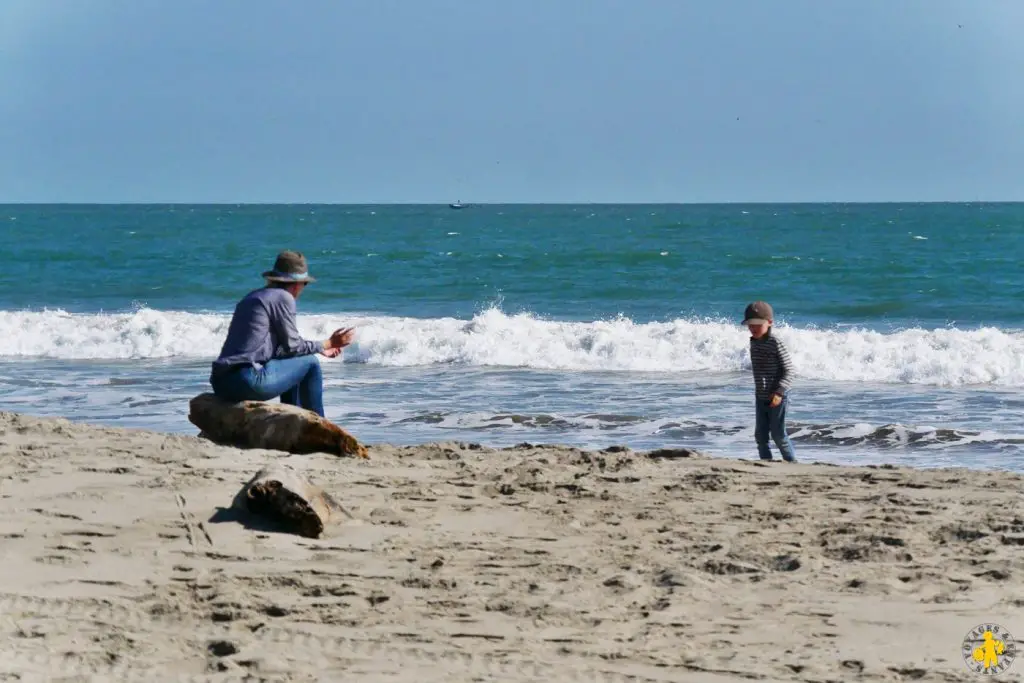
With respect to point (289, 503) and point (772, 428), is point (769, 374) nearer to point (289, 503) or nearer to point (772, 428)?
point (772, 428)

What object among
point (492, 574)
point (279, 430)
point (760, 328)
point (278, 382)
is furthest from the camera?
point (760, 328)

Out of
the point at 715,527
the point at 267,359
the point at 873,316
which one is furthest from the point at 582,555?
the point at 873,316

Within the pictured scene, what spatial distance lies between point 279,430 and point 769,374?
10.5ft

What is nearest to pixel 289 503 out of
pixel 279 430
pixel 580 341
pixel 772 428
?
pixel 279 430

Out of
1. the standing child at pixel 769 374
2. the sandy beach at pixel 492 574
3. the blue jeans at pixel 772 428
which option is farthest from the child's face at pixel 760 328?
the sandy beach at pixel 492 574

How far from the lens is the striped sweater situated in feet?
26.3

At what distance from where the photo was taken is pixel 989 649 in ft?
13.9

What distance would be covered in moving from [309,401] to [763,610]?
3.77 meters

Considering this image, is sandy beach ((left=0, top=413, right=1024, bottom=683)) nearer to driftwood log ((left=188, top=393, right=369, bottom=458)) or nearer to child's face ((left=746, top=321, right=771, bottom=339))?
driftwood log ((left=188, top=393, right=369, bottom=458))

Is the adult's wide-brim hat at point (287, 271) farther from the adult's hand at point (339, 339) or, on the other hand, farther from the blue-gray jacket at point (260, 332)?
the adult's hand at point (339, 339)

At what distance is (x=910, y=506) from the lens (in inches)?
250

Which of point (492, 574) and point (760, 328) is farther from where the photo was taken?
point (760, 328)

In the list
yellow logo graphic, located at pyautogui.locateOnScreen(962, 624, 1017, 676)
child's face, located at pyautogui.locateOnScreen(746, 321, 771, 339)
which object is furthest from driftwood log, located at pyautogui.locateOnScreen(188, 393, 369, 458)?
yellow logo graphic, located at pyautogui.locateOnScreen(962, 624, 1017, 676)

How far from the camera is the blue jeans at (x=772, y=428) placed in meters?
8.15
